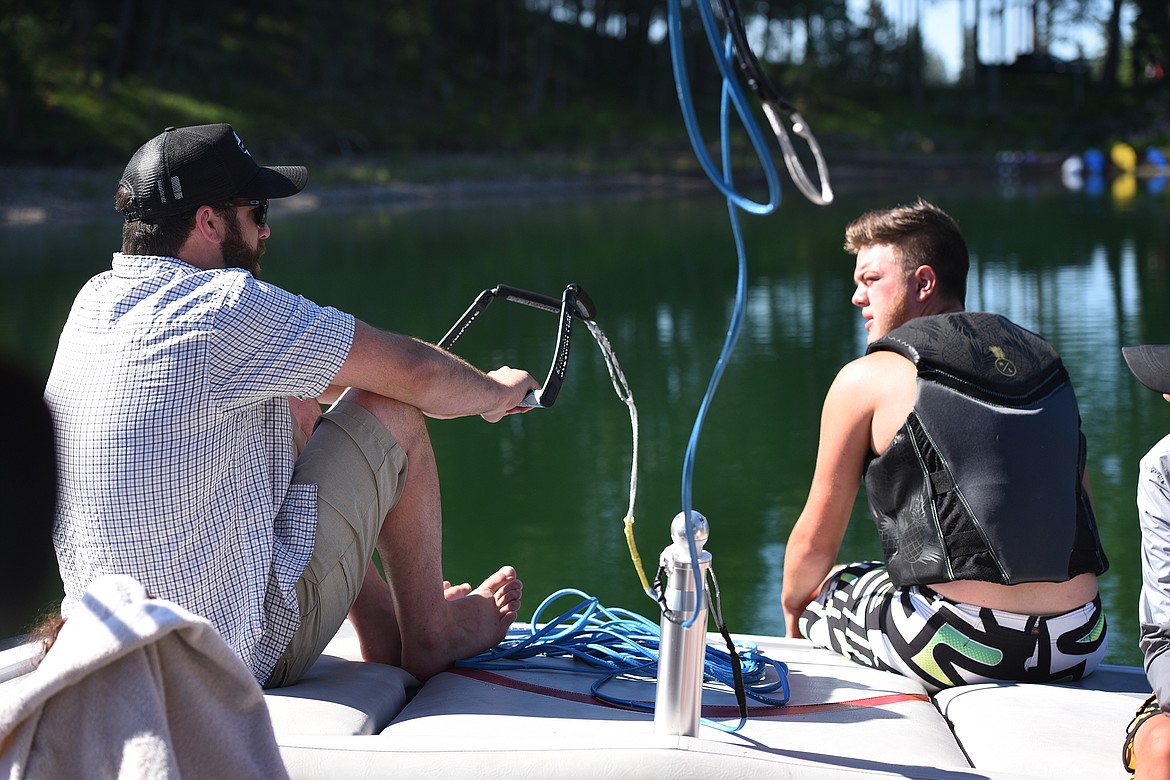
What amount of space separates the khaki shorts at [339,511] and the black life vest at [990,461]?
0.87 m

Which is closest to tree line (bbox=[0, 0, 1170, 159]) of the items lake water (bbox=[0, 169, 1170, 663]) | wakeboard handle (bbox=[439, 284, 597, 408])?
lake water (bbox=[0, 169, 1170, 663])

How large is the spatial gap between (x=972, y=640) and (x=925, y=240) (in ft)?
Answer: 2.47

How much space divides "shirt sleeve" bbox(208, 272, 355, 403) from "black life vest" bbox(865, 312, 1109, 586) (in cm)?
95

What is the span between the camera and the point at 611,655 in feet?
7.61

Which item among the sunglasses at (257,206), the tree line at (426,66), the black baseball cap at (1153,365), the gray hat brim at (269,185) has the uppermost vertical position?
the tree line at (426,66)

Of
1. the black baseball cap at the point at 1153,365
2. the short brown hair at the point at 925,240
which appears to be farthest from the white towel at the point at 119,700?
the short brown hair at the point at 925,240

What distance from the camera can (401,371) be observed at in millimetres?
2113

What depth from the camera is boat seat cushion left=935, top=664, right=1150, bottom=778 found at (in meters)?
1.79

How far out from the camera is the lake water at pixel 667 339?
176 inches

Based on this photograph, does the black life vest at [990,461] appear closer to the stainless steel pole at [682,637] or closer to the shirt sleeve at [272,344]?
the stainless steel pole at [682,637]

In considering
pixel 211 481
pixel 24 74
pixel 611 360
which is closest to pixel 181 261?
pixel 211 481

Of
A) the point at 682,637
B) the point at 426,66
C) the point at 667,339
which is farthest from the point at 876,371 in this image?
the point at 426,66

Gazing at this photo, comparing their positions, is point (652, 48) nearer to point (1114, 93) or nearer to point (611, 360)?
point (1114, 93)

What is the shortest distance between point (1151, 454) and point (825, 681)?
741 mm
